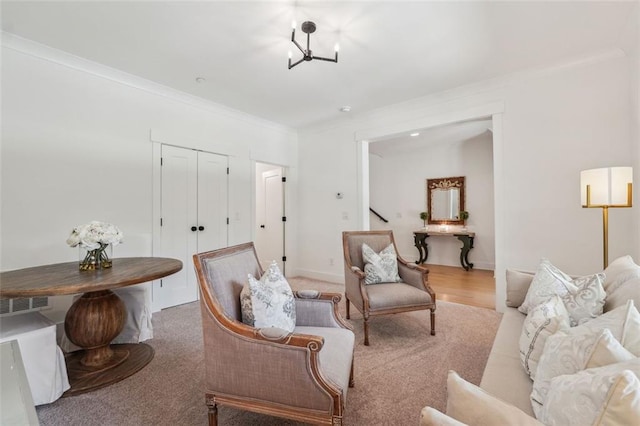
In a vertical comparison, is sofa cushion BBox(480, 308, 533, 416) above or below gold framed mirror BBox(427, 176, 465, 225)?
below

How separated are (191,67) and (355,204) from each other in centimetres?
283

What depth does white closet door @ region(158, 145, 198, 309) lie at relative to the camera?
3488 millimetres

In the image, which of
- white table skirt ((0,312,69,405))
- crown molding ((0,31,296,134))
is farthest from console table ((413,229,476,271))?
white table skirt ((0,312,69,405))

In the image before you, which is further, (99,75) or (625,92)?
(99,75)

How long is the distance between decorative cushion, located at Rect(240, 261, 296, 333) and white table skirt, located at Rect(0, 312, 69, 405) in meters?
1.30

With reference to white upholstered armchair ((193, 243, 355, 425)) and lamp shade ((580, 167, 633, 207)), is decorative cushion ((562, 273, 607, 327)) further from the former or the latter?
lamp shade ((580, 167, 633, 207))

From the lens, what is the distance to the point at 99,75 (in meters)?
2.96

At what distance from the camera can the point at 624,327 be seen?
0.93 m

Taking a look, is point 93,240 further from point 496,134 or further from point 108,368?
point 496,134

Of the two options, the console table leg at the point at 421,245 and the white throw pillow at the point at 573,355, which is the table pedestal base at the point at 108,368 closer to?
the white throw pillow at the point at 573,355

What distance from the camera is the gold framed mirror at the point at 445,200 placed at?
19.7ft

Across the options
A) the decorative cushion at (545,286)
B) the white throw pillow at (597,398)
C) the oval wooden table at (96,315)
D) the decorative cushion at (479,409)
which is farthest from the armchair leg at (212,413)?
the decorative cushion at (545,286)

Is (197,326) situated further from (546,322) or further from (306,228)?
(546,322)

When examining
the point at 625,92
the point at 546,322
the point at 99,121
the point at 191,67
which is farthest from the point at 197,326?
the point at 625,92
